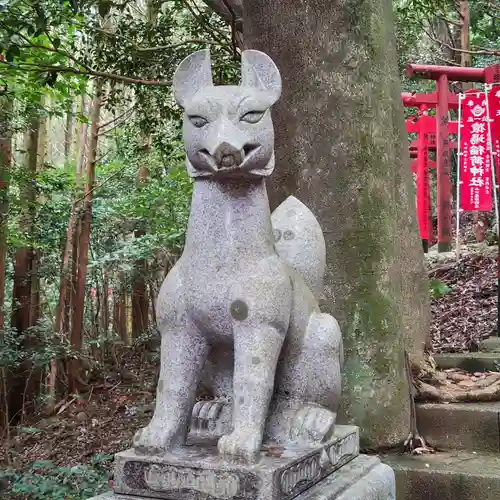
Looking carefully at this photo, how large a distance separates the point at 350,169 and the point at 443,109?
588 cm

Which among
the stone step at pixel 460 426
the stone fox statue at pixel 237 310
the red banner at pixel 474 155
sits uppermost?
the red banner at pixel 474 155

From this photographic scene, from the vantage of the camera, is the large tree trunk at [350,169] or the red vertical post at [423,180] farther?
the red vertical post at [423,180]

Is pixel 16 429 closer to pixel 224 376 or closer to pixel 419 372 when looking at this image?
pixel 419 372

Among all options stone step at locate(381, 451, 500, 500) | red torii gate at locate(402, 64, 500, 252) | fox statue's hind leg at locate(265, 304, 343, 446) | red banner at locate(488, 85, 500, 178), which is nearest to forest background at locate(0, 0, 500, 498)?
red torii gate at locate(402, 64, 500, 252)

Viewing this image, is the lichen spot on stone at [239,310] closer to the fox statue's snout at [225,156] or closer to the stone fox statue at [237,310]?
the stone fox statue at [237,310]

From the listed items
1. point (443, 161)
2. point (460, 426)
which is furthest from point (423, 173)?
point (460, 426)

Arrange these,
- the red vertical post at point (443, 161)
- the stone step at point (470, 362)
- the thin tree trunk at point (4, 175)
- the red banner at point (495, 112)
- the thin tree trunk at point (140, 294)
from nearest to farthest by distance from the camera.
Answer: the stone step at point (470, 362) < the thin tree trunk at point (4, 175) < the red banner at point (495, 112) < the red vertical post at point (443, 161) < the thin tree trunk at point (140, 294)

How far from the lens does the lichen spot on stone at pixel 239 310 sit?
199cm

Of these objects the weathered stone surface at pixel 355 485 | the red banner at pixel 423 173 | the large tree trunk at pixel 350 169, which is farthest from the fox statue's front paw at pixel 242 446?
the red banner at pixel 423 173

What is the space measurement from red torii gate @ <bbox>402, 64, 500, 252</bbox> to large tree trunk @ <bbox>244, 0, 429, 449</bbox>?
11.9 ft

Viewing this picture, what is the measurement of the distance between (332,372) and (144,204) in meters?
5.98

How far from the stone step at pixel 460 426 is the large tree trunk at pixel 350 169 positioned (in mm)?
317

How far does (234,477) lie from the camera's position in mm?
1785

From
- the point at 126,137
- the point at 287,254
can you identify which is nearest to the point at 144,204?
the point at 126,137
